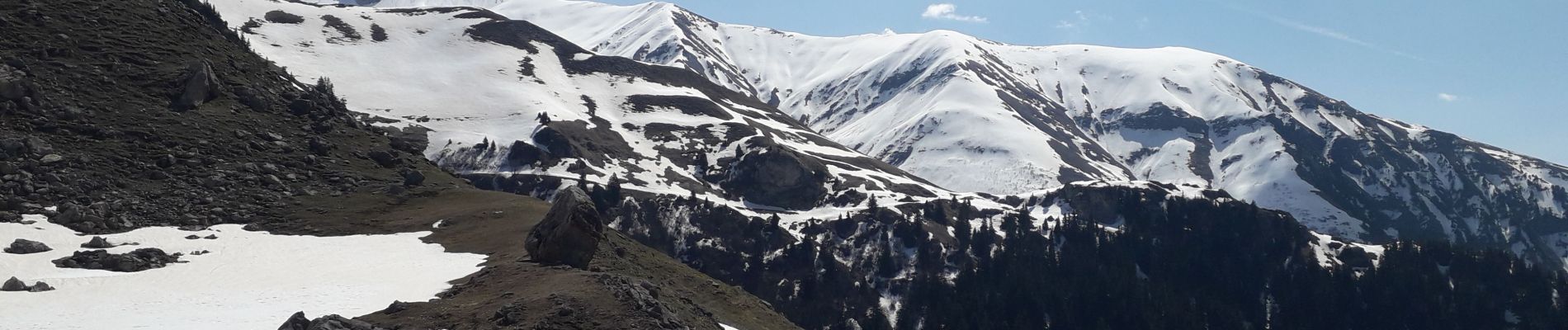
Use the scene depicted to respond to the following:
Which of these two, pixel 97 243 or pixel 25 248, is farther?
pixel 97 243

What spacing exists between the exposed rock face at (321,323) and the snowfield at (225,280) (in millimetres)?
6163

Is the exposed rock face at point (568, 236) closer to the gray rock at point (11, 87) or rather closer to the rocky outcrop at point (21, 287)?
the rocky outcrop at point (21, 287)

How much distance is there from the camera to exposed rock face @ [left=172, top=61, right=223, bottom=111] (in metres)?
101

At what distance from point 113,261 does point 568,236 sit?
2382 centimetres

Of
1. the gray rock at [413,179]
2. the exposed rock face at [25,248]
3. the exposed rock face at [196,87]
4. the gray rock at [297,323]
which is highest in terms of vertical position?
the exposed rock face at [196,87]

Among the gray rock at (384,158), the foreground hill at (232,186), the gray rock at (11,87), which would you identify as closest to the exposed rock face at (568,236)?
the foreground hill at (232,186)

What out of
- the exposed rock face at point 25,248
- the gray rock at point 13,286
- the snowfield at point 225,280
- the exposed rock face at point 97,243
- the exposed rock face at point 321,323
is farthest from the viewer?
the exposed rock face at point 97,243

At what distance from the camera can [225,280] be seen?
6019 centimetres

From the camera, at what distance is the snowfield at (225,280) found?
163 ft

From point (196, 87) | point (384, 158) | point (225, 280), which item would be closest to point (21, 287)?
point (225, 280)

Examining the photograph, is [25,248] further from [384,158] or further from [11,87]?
[384,158]

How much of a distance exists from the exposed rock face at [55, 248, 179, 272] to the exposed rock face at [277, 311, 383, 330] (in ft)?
71.0

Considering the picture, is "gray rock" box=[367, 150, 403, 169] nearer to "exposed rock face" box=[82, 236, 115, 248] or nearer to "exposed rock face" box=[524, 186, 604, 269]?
"exposed rock face" box=[82, 236, 115, 248]

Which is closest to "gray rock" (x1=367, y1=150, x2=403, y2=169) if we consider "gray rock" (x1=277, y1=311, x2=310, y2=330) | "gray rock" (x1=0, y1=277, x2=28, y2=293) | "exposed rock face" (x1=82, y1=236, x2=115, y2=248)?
"exposed rock face" (x1=82, y1=236, x2=115, y2=248)
